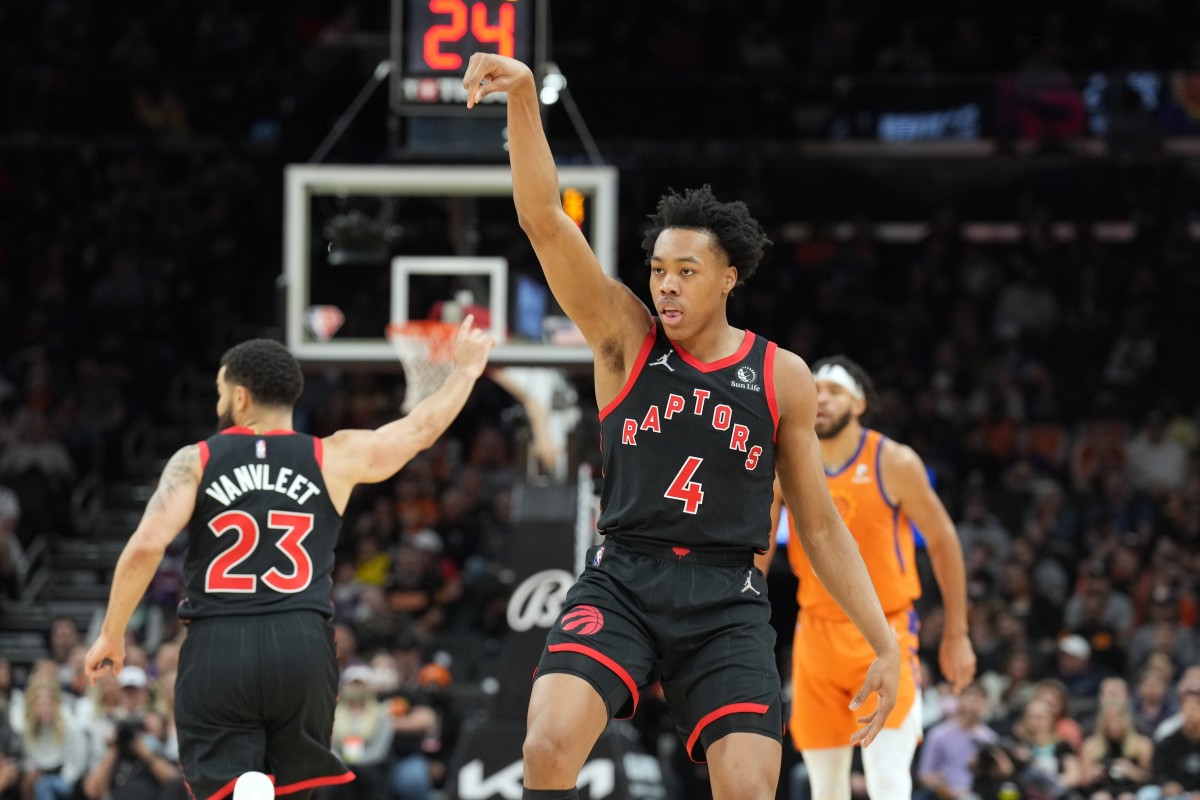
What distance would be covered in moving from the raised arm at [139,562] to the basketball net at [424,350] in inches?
159

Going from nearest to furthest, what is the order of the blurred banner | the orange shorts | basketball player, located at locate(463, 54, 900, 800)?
basketball player, located at locate(463, 54, 900, 800) → the orange shorts → the blurred banner

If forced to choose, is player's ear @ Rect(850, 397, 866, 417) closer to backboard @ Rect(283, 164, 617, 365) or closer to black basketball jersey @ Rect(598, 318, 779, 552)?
black basketball jersey @ Rect(598, 318, 779, 552)

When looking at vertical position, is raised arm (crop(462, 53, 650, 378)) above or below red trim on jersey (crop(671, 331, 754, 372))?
above

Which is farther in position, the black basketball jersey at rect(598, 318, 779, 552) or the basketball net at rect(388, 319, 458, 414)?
the basketball net at rect(388, 319, 458, 414)

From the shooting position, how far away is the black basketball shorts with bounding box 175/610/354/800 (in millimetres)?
6016

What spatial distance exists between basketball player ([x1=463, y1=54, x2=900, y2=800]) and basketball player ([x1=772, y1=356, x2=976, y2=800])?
6.43 ft

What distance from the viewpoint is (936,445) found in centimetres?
1698

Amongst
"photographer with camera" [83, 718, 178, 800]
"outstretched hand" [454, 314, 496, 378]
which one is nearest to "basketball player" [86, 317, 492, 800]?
"outstretched hand" [454, 314, 496, 378]

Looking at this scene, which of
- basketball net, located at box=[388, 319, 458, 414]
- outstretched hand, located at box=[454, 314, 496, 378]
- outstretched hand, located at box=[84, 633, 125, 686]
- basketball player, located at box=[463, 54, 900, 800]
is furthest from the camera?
basketball net, located at box=[388, 319, 458, 414]

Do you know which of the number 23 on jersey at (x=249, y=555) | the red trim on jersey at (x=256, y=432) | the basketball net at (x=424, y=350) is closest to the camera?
the number 23 on jersey at (x=249, y=555)

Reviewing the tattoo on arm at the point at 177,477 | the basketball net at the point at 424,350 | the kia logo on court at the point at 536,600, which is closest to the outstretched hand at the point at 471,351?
the tattoo on arm at the point at 177,477

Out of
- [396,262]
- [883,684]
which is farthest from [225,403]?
[396,262]

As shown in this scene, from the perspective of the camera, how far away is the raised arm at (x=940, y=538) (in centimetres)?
714

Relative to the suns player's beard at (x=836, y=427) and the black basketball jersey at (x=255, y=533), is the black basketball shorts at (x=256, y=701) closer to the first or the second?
the black basketball jersey at (x=255, y=533)
